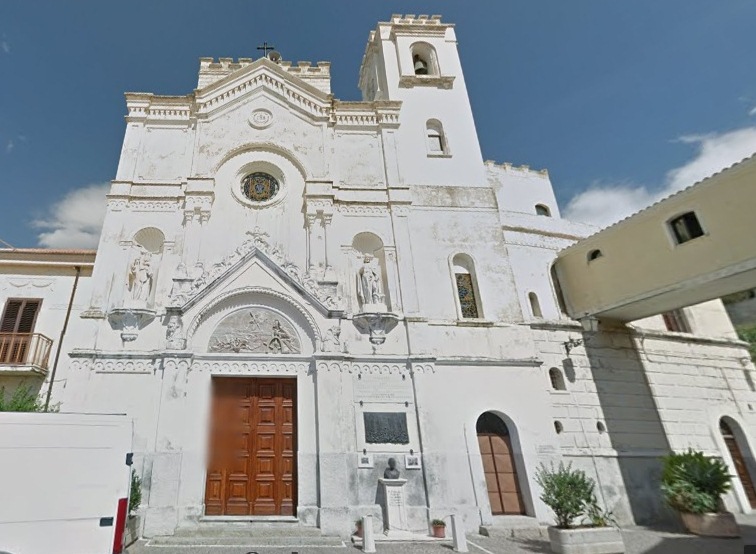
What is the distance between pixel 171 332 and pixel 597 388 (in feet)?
45.9

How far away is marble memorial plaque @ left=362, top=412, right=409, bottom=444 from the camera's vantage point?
40.6ft

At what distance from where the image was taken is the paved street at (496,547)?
371 inches

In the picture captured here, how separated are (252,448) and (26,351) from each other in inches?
327

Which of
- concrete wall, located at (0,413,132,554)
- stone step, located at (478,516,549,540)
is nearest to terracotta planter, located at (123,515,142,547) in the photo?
concrete wall, located at (0,413,132,554)

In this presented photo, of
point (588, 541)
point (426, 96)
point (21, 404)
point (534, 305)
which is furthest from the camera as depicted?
point (426, 96)

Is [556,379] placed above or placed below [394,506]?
above

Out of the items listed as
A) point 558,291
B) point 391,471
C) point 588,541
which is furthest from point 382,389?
point 558,291

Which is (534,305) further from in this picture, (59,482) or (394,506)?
(59,482)

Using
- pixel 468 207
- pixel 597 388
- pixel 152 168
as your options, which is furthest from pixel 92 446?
pixel 597 388

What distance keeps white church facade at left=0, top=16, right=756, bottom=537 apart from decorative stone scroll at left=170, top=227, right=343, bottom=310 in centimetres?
8

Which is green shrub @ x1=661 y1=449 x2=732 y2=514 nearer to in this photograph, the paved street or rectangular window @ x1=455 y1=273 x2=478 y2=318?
the paved street

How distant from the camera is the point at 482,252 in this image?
1571 centimetres

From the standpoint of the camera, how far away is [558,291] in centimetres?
1702

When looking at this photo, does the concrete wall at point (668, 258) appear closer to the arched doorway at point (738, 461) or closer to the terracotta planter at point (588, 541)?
the arched doorway at point (738, 461)
